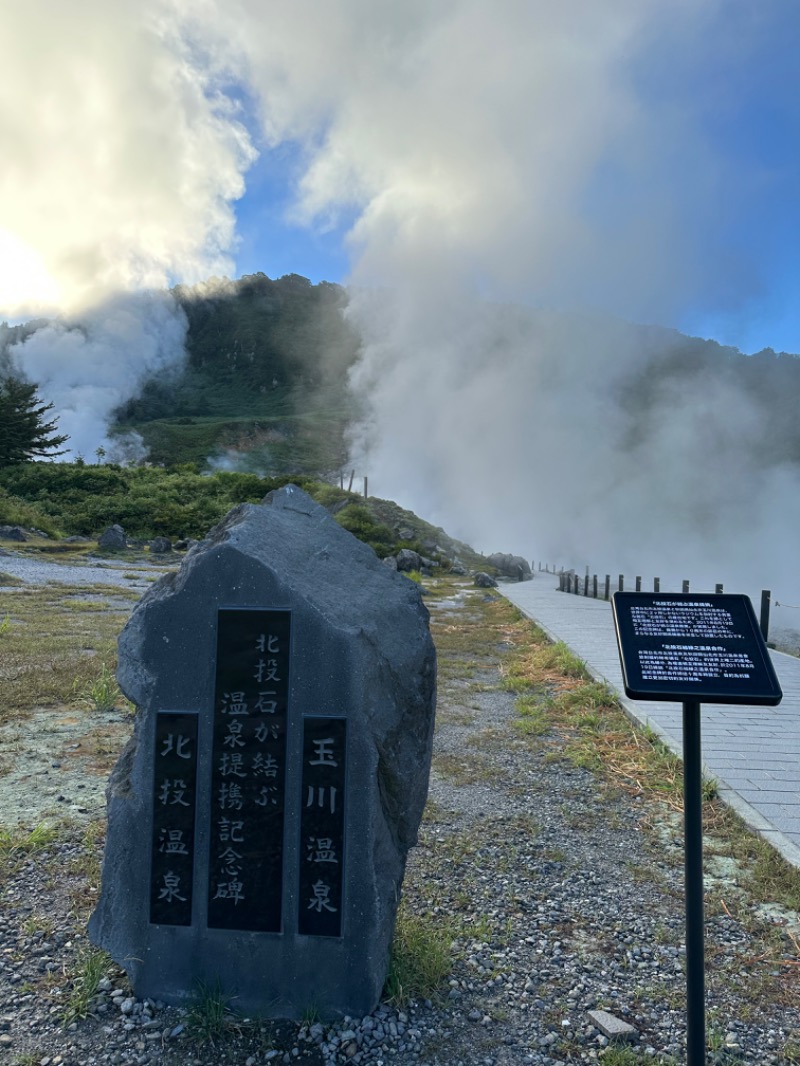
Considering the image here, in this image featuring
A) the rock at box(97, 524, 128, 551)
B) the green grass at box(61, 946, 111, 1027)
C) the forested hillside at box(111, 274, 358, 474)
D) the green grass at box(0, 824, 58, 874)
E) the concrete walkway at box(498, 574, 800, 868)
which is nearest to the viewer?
the green grass at box(61, 946, 111, 1027)

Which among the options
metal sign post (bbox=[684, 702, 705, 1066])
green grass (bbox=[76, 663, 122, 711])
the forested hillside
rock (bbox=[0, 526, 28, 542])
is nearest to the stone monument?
metal sign post (bbox=[684, 702, 705, 1066])

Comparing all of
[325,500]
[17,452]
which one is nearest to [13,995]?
[325,500]

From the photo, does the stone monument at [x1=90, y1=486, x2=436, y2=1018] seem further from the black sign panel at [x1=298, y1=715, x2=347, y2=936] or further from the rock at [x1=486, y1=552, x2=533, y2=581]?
the rock at [x1=486, y1=552, x2=533, y2=581]

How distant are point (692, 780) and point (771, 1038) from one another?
1.08 m

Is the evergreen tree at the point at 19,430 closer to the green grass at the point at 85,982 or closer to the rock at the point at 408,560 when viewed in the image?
the rock at the point at 408,560

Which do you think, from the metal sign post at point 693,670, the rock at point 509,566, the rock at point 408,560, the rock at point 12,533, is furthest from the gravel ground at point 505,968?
the rock at point 509,566

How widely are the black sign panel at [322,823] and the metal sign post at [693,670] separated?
1080mm

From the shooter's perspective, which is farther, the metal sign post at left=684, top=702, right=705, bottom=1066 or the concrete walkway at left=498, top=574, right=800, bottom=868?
the concrete walkway at left=498, top=574, right=800, bottom=868

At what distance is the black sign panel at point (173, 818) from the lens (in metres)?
2.74

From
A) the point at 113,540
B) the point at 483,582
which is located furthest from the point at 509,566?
the point at 113,540

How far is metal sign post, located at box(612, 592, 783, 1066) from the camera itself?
7.59 feet

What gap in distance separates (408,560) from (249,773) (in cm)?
2250

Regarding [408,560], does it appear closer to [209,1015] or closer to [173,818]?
[173,818]

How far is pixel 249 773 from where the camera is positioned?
2.73 m
